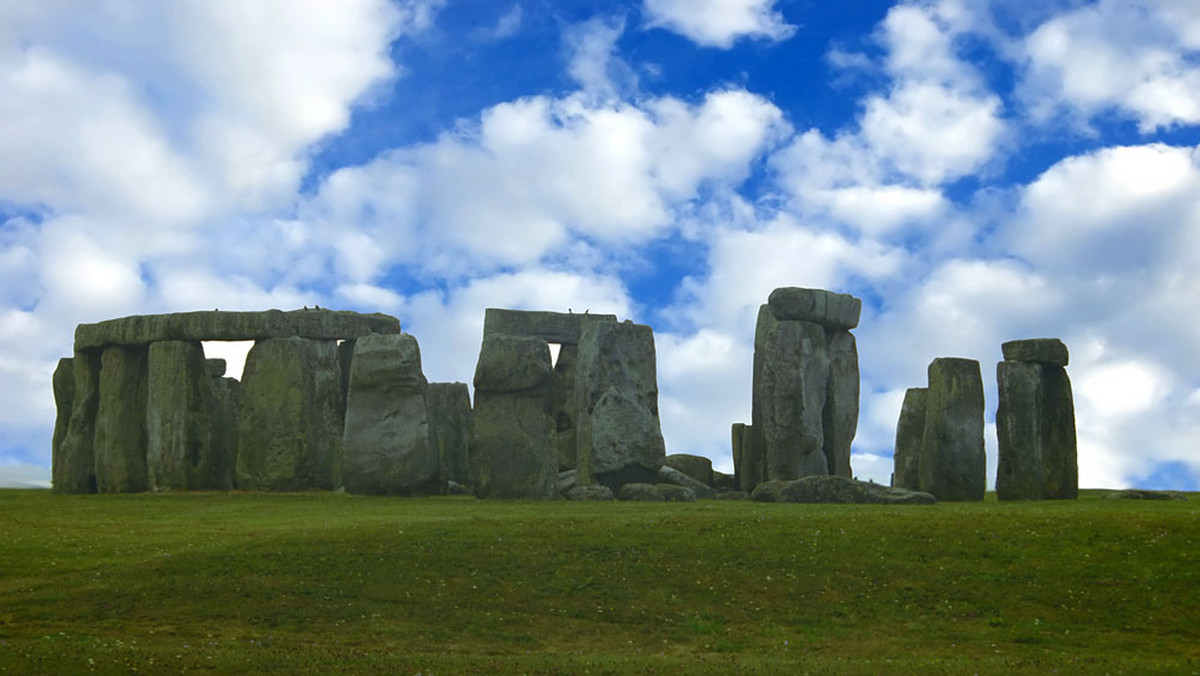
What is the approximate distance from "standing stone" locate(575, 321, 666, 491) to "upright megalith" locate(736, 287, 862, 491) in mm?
3164

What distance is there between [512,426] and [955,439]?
32.5 feet

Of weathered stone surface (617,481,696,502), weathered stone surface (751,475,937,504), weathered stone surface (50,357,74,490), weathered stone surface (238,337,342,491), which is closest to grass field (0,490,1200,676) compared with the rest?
weathered stone surface (751,475,937,504)

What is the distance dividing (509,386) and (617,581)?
38.1ft

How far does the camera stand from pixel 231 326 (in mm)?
35031

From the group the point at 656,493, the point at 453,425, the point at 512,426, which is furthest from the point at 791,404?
the point at 453,425

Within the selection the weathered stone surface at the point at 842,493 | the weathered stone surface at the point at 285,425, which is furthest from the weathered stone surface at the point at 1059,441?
the weathered stone surface at the point at 285,425

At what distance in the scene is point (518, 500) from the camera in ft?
93.0

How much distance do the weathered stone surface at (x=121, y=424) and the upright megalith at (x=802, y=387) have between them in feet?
51.7

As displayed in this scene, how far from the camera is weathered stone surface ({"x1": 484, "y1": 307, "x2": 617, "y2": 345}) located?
43094mm

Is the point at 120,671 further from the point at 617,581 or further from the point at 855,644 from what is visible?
the point at 855,644

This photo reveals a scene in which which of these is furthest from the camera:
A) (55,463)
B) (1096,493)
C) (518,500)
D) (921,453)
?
(55,463)

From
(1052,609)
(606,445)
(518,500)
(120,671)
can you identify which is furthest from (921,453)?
(120,671)

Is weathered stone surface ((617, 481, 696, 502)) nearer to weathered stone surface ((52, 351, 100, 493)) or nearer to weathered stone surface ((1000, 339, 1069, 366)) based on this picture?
weathered stone surface ((1000, 339, 1069, 366))

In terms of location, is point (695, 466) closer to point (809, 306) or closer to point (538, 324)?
point (809, 306)
